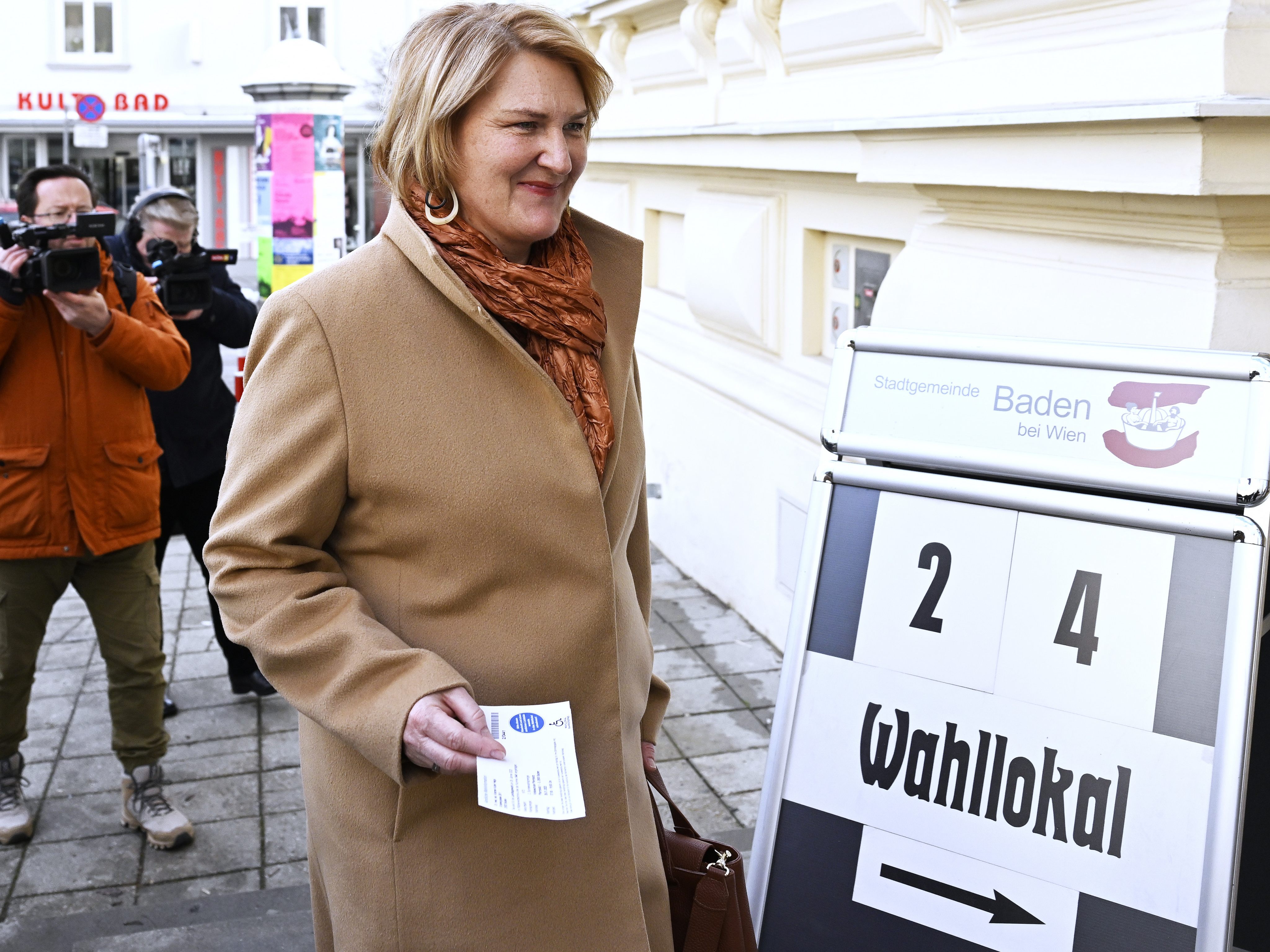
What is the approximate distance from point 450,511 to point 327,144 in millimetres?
8027

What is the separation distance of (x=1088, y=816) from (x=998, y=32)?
7.31 feet

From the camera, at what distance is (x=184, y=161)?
30062 millimetres

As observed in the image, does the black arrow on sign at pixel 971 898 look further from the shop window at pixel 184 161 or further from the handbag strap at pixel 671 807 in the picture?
the shop window at pixel 184 161

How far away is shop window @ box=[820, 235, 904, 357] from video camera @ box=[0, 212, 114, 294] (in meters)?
2.48

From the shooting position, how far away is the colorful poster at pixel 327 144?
927 cm

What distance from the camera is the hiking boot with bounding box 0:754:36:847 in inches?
158

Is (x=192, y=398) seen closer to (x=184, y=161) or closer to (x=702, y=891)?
(x=702, y=891)

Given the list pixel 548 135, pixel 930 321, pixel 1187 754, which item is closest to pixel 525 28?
pixel 548 135

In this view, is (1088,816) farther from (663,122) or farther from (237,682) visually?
(663,122)

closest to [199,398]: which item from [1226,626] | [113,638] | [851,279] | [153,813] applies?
[113,638]

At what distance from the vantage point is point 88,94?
2705 centimetres

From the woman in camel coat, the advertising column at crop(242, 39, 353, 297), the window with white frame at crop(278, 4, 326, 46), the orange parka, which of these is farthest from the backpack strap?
the window with white frame at crop(278, 4, 326, 46)

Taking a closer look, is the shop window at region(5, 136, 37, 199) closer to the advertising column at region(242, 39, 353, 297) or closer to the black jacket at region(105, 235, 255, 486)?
the advertising column at region(242, 39, 353, 297)

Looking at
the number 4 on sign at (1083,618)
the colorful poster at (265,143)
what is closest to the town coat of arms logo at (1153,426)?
the number 4 on sign at (1083,618)
